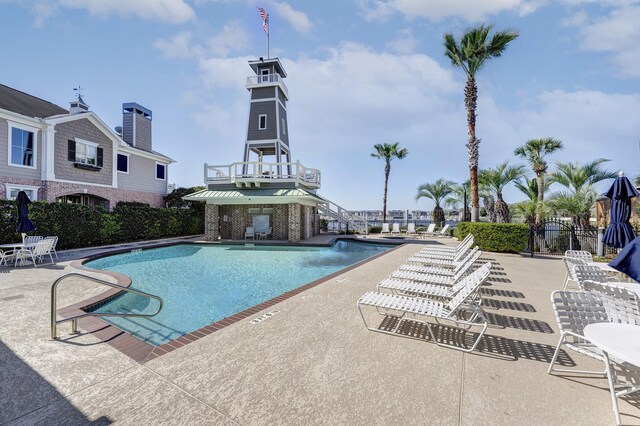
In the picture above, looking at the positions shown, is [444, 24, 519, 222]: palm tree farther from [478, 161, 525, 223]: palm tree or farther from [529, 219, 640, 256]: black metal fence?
[478, 161, 525, 223]: palm tree

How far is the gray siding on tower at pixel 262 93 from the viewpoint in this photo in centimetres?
2222

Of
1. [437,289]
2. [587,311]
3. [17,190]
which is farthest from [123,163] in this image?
[587,311]

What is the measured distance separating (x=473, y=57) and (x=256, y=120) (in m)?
15.1

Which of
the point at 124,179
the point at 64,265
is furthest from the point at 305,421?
the point at 124,179

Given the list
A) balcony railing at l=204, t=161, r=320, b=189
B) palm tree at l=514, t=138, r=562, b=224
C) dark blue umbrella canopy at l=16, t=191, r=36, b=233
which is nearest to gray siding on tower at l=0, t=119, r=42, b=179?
dark blue umbrella canopy at l=16, t=191, r=36, b=233

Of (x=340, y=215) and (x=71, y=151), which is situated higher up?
(x=71, y=151)

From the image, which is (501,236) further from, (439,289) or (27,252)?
(27,252)

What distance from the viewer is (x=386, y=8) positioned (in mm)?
10695

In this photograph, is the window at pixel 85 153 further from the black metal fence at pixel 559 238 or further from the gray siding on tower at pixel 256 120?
the black metal fence at pixel 559 238

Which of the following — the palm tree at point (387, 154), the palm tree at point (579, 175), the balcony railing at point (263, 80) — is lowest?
the palm tree at point (579, 175)

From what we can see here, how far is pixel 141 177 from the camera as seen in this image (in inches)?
915

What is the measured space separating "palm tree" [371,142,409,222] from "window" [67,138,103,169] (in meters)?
24.7

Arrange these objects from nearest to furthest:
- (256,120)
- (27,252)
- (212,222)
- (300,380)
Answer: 1. (300,380)
2. (27,252)
3. (212,222)
4. (256,120)

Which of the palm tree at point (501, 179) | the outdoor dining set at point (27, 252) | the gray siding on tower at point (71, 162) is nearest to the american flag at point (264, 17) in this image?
the gray siding on tower at point (71, 162)
